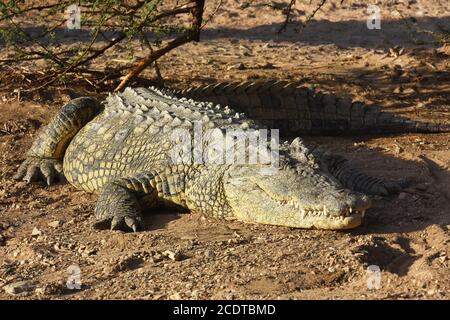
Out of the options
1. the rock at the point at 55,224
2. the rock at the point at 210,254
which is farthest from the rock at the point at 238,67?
the rock at the point at 210,254

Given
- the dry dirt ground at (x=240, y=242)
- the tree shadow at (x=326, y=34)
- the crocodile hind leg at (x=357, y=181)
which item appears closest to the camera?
the dry dirt ground at (x=240, y=242)

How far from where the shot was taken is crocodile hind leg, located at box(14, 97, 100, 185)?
25.5ft

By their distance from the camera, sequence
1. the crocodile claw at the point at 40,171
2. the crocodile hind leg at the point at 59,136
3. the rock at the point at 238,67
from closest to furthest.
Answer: the crocodile claw at the point at 40,171 → the crocodile hind leg at the point at 59,136 → the rock at the point at 238,67

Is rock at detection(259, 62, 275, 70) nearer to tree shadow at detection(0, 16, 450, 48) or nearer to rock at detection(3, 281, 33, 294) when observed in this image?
tree shadow at detection(0, 16, 450, 48)

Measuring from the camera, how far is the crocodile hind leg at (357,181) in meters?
6.52

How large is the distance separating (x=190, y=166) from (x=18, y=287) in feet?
→ 6.23

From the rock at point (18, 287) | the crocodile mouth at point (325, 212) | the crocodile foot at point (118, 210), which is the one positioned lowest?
the rock at point (18, 287)

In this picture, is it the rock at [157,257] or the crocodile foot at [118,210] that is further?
the crocodile foot at [118,210]

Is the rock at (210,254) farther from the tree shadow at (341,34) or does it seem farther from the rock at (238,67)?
the tree shadow at (341,34)

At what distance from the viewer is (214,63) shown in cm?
1131

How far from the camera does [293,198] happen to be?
5812mm

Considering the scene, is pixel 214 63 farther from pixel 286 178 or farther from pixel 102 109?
pixel 286 178

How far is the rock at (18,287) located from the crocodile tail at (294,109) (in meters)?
3.67

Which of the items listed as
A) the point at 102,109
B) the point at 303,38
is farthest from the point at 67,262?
the point at 303,38
